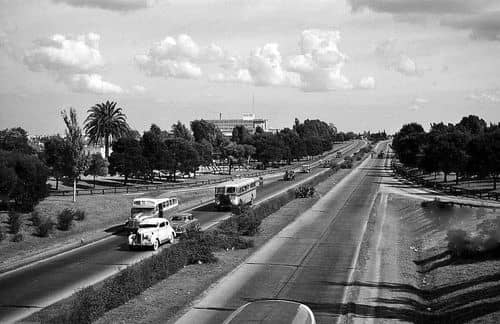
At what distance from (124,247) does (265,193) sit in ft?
138

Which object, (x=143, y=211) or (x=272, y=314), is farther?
(x=143, y=211)

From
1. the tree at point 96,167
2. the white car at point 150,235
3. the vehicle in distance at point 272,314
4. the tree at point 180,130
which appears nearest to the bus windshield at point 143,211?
the white car at point 150,235

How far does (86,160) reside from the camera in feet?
182

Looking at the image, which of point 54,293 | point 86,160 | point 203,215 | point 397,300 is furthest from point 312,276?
point 86,160

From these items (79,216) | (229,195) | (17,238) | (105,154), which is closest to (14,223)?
(17,238)

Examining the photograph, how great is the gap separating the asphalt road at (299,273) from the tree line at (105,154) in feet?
69.5

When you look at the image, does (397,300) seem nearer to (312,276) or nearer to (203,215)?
(312,276)

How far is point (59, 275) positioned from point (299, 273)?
36.6 ft

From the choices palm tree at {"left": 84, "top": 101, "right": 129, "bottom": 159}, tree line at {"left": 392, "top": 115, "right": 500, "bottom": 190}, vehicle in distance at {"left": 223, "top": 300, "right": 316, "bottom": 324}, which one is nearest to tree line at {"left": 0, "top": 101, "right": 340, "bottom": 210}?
palm tree at {"left": 84, "top": 101, "right": 129, "bottom": 159}

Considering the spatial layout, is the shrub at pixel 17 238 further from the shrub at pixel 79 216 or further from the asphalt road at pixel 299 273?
the asphalt road at pixel 299 273

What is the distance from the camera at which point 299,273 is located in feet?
82.3

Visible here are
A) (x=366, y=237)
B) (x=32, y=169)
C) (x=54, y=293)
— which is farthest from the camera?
(x=32, y=169)

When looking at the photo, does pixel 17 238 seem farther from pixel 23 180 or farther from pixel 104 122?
pixel 104 122

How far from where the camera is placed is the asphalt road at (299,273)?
19.3m
